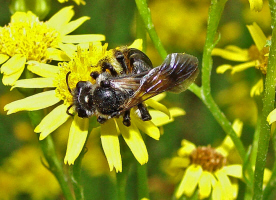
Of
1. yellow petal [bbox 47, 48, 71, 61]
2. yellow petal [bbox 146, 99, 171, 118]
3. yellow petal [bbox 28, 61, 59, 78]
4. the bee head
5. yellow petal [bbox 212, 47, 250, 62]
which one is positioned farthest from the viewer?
yellow petal [bbox 212, 47, 250, 62]

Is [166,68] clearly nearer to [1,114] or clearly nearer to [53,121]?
[53,121]

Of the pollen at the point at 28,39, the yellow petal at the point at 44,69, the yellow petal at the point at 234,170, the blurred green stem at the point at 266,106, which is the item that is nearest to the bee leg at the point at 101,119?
the yellow petal at the point at 44,69

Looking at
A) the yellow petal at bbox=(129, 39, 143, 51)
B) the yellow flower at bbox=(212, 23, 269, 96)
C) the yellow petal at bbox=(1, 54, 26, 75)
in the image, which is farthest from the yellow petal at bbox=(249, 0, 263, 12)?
the yellow petal at bbox=(1, 54, 26, 75)

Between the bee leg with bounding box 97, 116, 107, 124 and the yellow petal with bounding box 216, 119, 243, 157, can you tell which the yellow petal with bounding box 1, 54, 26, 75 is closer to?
the bee leg with bounding box 97, 116, 107, 124

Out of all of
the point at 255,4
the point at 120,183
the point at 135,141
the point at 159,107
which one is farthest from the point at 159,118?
the point at 255,4

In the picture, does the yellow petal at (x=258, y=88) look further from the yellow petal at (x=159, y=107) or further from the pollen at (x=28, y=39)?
the pollen at (x=28, y=39)

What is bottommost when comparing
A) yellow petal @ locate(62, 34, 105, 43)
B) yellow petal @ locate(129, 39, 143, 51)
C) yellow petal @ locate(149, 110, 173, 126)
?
yellow petal @ locate(149, 110, 173, 126)
